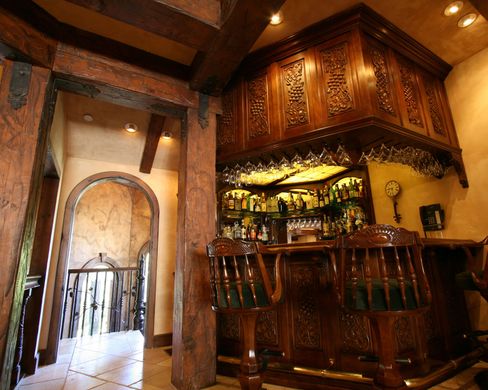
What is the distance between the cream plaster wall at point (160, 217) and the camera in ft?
11.4

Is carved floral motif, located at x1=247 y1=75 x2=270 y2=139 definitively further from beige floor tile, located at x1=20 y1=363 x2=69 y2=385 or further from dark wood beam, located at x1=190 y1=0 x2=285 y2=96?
beige floor tile, located at x1=20 y1=363 x2=69 y2=385

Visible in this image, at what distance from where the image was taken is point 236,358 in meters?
2.33

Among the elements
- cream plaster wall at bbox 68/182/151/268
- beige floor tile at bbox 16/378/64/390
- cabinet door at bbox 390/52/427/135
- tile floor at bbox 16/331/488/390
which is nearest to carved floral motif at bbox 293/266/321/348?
tile floor at bbox 16/331/488/390

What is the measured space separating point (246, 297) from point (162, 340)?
101 inches

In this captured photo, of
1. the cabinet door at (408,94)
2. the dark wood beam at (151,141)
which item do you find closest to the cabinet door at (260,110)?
the dark wood beam at (151,141)

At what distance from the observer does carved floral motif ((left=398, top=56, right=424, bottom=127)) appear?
8.69 feet

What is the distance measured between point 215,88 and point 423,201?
9.22 feet

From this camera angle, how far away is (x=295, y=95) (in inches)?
102

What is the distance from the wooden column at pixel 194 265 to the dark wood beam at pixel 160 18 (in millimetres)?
Result: 688

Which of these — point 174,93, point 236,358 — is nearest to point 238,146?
point 174,93

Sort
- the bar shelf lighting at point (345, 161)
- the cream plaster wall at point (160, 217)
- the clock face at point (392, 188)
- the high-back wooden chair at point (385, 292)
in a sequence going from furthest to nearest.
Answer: the clock face at point (392, 188) < the cream plaster wall at point (160, 217) < the bar shelf lighting at point (345, 161) < the high-back wooden chair at point (385, 292)

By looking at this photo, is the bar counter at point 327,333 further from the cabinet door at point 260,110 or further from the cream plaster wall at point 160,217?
the cream plaster wall at point 160,217

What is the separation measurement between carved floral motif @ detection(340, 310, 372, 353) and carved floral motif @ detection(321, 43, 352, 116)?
165 centimetres

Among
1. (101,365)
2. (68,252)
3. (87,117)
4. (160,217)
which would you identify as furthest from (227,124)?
(101,365)
